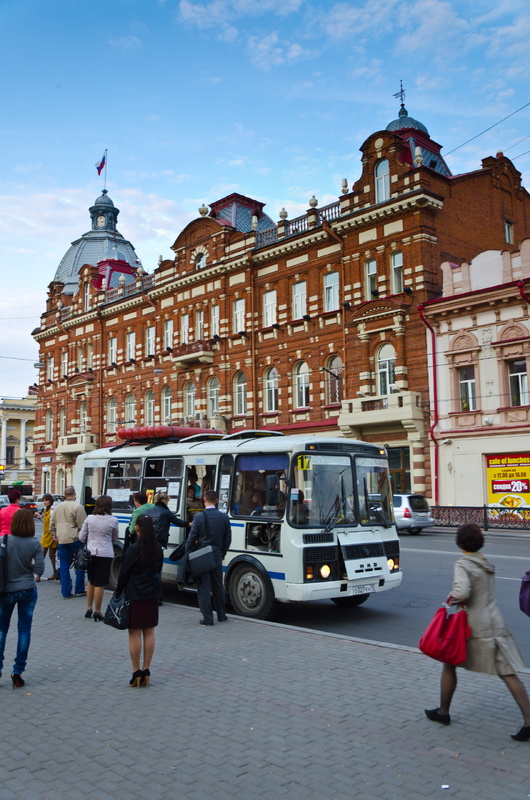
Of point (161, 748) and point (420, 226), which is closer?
point (161, 748)

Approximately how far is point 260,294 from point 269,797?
3535cm

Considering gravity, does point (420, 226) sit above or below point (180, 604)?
above

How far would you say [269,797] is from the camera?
181 inches

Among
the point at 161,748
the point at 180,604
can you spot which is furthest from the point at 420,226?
the point at 161,748

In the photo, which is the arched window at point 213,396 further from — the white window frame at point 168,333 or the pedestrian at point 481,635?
the pedestrian at point 481,635

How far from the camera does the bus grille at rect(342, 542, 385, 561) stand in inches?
396

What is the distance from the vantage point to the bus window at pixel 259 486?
10.3m


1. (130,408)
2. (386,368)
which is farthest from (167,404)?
(386,368)

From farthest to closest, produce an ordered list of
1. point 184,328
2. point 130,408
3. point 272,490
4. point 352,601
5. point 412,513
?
point 130,408 < point 184,328 < point 412,513 < point 352,601 < point 272,490

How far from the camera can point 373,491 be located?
10.9 meters

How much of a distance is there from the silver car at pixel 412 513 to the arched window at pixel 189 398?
18620 millimetres

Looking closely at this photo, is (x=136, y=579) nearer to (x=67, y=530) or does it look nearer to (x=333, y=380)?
(x=67, y=530)

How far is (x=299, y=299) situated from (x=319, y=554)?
28.0 meters

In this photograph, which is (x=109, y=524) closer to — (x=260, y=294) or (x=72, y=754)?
(x=72, y=754)
